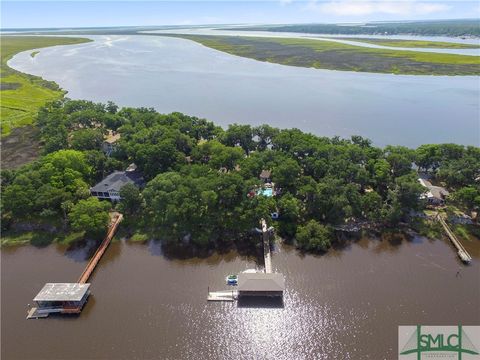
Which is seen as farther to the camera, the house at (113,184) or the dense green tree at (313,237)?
the house at (113,184)

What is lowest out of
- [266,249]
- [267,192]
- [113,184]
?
[266,249]

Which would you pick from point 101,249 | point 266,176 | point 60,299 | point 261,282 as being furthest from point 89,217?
point 266,176

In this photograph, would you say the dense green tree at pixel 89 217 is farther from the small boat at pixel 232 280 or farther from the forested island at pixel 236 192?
the small boat at pixel 232 280

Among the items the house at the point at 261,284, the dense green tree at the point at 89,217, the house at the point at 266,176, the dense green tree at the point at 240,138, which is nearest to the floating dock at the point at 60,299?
the dense green tree at the point at 89,217

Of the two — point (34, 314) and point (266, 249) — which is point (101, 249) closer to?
point (34, 314)

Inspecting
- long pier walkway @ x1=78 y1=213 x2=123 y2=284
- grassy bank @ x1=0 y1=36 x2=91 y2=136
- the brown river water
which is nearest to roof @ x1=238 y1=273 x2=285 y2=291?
the brown river water

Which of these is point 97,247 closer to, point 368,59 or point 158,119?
point 158,119

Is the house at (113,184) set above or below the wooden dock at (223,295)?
above

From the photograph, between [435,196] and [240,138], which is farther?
[240,138]
